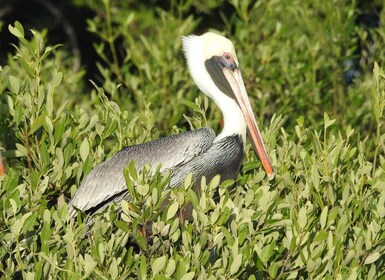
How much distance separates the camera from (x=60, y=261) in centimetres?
493

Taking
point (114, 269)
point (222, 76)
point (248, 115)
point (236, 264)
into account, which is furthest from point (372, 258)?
point (222, 76)

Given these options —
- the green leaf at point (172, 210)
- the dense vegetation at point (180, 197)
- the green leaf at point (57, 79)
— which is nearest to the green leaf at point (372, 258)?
the dense vegetation at point (180, 197)

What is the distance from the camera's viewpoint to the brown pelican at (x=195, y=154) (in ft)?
20.7

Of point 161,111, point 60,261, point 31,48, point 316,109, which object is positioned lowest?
point 316,109

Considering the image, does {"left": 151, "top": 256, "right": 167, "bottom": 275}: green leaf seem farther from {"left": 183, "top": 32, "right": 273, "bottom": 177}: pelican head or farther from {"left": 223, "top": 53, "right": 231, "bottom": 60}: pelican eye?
{"left": 223, "top": 53, "right": 231, "bottom": 60}: pelican eye

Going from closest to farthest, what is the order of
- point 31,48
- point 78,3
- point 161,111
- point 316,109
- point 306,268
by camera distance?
point 306,268 → point 31,48 → point 161,111 → point 316,109 → point 78,3

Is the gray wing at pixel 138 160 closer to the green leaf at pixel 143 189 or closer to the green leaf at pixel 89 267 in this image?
the green leaf at pixel 143 189

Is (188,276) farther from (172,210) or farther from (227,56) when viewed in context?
(227,56)

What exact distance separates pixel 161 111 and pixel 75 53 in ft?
21.1

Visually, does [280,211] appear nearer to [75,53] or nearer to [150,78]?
[150,78]

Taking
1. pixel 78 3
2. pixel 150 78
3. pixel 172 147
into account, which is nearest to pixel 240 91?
pixel 172 147

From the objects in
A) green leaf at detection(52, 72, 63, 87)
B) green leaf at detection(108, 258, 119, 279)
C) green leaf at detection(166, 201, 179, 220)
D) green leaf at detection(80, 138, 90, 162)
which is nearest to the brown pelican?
green leaf at detection(80, 138, 90, 162)

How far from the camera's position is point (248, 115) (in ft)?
22.6

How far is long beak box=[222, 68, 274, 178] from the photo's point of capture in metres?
6.19
